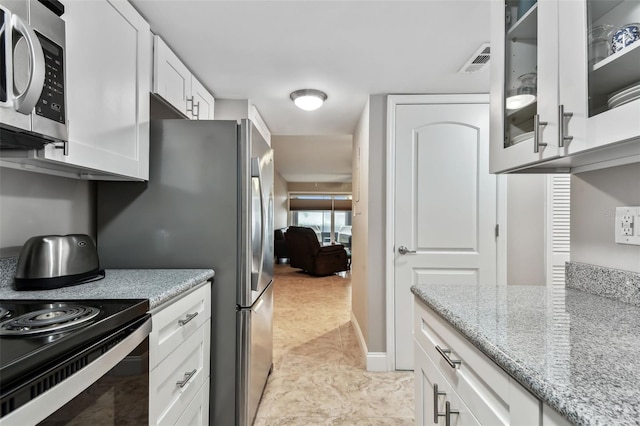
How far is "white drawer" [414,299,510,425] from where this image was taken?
0.72 metres

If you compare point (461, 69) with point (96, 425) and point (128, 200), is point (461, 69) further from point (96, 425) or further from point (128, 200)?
point (96, 425)

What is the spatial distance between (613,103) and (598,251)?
65cm

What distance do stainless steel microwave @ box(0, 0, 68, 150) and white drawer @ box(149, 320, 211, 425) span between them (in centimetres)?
83

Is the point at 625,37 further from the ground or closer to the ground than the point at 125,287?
further from the ground

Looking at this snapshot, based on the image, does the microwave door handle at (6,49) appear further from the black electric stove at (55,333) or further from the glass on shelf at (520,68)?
the glass on shelf at (520,68)

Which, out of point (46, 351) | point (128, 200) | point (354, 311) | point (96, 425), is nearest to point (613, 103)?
point (46, 351)

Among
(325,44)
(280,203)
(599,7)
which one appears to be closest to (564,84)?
(599,7)

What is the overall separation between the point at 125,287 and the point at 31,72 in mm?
762

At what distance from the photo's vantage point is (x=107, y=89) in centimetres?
135

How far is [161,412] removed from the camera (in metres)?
1.18

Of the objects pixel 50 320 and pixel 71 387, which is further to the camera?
pixel 50 320

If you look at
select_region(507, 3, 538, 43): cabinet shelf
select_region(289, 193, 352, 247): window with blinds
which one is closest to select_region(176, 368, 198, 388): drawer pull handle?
select_region(507, 3, 538, 43): cabinet shelf

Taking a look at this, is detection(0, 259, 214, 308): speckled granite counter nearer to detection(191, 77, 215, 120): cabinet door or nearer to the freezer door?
the freezer door

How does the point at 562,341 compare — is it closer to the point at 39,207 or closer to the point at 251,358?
the point at 251,358
